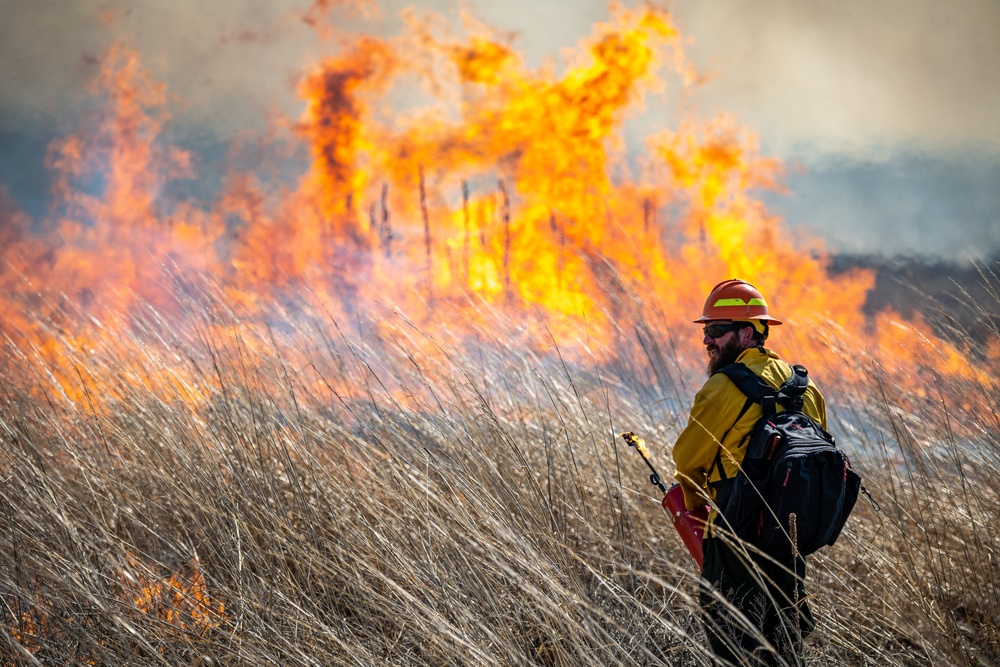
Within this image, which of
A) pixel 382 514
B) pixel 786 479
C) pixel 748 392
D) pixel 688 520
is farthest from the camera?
pixel 382 514

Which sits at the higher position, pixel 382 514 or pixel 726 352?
pixel 726 352

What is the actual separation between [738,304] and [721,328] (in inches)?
4.1

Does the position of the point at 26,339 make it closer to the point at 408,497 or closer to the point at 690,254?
the point at 408,497

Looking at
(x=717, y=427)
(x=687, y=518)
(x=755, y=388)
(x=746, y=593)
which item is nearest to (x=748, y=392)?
(x=755, y=388)

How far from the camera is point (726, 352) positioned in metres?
2.59

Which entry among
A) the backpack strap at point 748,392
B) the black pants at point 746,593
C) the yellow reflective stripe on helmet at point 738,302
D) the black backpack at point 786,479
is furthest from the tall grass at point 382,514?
the yellow reflective stripe on helmet at point 738,302

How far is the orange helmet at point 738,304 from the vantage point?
2.57 m

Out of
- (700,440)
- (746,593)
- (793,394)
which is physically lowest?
(746,593)

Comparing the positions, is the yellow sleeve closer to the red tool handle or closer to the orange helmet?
the red tool handle

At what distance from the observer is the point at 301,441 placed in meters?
2.99

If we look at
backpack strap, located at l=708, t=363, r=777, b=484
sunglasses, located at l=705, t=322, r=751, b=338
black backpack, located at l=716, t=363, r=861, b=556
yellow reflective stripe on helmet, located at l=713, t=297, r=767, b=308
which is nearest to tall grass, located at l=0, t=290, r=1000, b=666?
black backpack, located at l=716, t=363, r=861, b=556

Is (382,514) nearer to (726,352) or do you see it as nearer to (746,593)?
(746,593)

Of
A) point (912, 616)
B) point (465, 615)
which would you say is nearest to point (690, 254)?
point (912, 616)

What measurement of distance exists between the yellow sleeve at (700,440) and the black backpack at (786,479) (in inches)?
2.5
